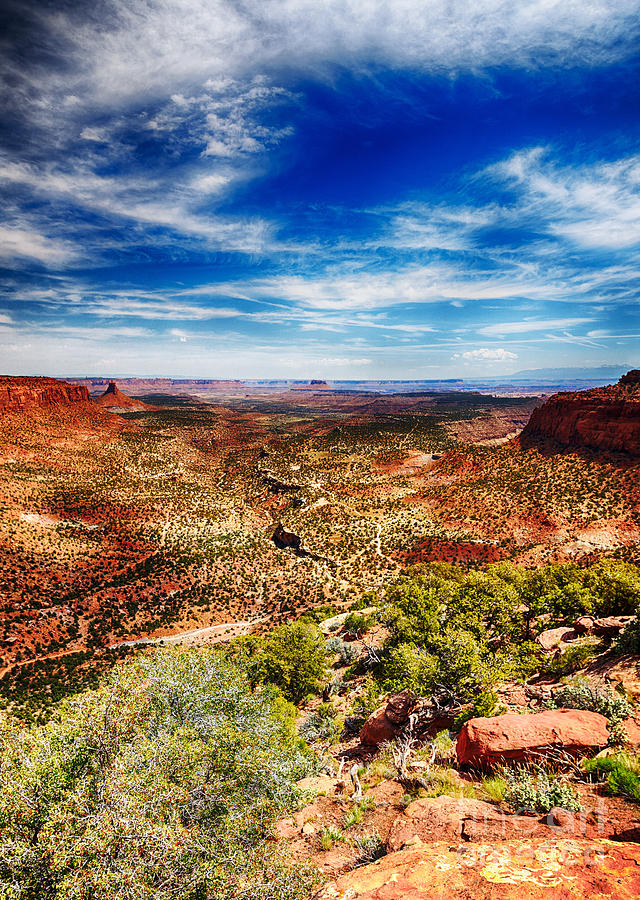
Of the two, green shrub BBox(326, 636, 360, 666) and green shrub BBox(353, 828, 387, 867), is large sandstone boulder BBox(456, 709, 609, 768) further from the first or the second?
green shrub BBox(326, 636, 360, 666)

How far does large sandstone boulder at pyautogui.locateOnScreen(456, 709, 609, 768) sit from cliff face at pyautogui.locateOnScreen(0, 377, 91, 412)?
116m

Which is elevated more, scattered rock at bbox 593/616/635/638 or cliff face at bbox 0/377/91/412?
cliff face at bbox 0/377/91/412

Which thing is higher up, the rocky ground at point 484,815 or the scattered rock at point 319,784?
the rocky ground at point 484,815

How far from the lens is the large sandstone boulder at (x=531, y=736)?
8.10 metres

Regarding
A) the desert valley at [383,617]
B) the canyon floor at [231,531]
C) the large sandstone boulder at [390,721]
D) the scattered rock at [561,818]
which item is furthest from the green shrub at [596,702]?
the canyon floor at [231,531]

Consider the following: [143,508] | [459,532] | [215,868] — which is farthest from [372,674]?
[143,508]

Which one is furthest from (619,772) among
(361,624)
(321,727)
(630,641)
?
(361,624)

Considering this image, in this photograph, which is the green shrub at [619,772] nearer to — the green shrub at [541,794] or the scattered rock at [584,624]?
the green shrub at [541,794]

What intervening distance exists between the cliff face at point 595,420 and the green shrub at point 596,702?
55.1 meters

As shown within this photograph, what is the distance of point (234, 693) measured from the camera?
44.8ft

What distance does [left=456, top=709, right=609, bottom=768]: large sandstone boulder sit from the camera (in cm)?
810

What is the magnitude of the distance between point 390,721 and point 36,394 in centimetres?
13020

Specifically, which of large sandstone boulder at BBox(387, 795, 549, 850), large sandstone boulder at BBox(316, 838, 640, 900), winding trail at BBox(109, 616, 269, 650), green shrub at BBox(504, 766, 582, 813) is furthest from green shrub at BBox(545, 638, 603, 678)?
winding trail at BBox(109, 616, 269, 650)

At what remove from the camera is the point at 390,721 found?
1417cm
